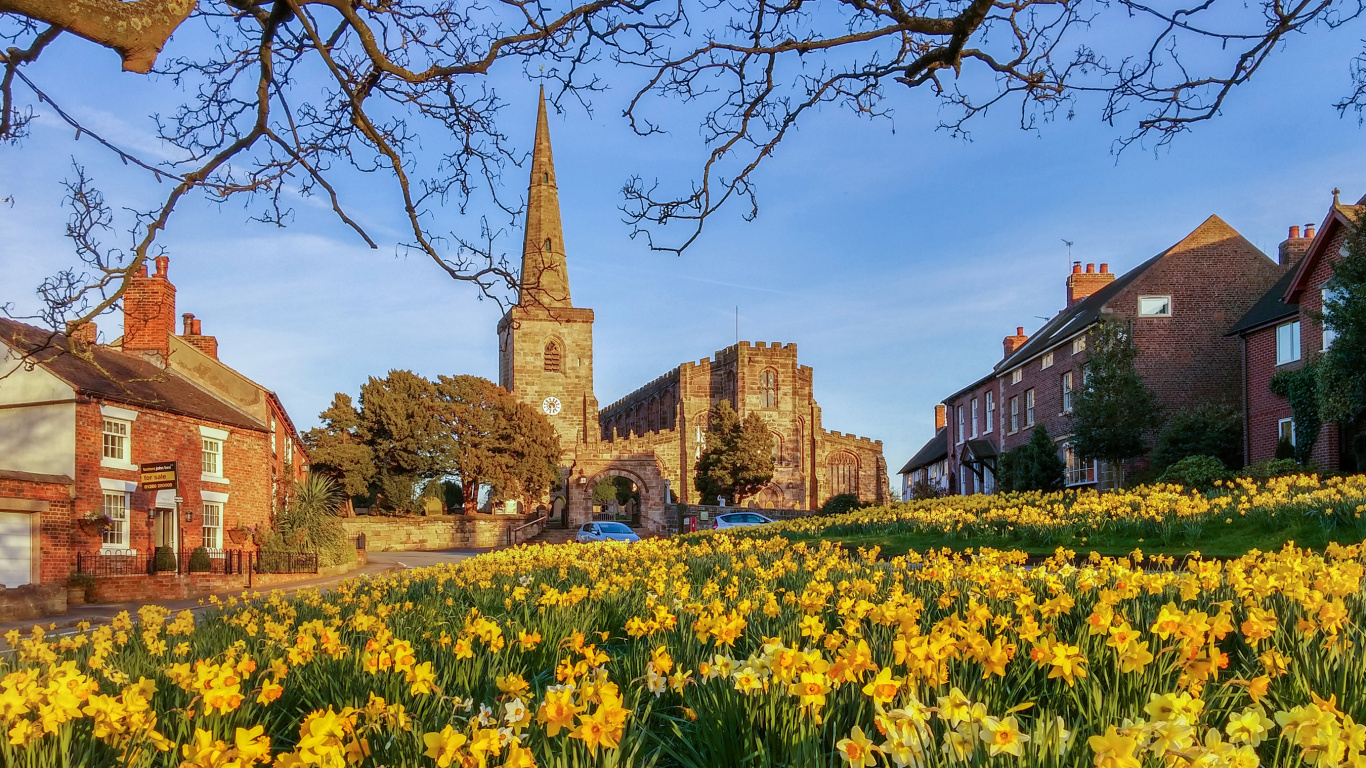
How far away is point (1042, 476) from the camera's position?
3581cm

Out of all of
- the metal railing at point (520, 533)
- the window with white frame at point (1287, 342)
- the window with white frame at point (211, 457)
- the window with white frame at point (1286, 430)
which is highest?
the window with white frame at point (1287, 342)

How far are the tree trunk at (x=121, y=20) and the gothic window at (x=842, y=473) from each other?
67.2 meters

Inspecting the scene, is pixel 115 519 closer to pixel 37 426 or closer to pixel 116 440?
pixel 116 440

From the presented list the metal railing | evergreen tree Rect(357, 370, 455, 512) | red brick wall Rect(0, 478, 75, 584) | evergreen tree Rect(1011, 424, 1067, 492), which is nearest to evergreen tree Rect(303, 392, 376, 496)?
evergreen tree Rect(357, 370, 455, 512)

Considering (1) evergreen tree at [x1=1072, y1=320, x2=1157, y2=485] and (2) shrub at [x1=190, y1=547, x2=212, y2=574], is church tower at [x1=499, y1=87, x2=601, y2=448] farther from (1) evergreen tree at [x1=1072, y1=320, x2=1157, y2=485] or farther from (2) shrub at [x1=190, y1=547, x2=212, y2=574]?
(2) shrub at [x1=190, y1=547, x2=212, y2=574]

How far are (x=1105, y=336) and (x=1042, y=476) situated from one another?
577 cm

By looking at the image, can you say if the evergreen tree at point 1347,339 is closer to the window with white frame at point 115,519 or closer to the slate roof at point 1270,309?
the slate roof at point 1270,309

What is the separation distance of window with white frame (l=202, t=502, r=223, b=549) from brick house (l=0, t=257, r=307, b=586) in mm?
48

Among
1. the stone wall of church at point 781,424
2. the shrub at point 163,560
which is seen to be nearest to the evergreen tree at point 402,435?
the stone wall of church at point 781,424

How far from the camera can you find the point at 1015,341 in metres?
53.0

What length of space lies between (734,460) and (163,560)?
41.5 m

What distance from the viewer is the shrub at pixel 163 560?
25.3 m

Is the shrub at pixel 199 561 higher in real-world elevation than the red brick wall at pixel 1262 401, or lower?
lower

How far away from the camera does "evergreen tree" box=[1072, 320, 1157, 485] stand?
31.6 meters
